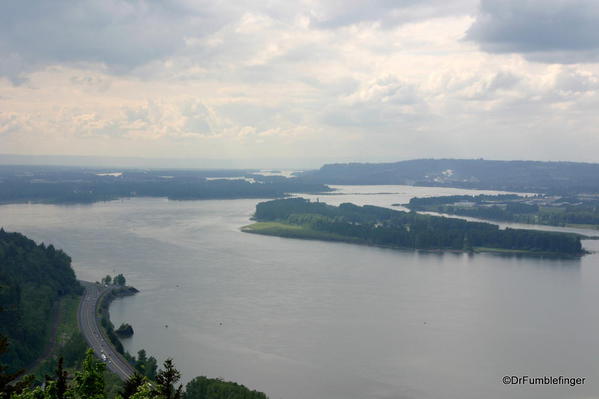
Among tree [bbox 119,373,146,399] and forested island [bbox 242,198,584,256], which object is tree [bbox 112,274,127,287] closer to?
tree [bbox 119,373,146,399]

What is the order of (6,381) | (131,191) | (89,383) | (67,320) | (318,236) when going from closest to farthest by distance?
(6,381) → (89,383) → (67,320) → (318,236) → (131,191)

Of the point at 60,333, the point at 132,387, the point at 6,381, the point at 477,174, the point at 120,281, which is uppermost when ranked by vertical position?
the point at 477,174

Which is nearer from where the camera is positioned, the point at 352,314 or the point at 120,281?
the point at 352,314

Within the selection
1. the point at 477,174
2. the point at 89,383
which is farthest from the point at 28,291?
the point at 477,174

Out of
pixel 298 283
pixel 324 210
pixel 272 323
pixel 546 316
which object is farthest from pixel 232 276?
pixel 324 210

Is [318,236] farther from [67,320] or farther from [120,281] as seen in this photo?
[67,320]

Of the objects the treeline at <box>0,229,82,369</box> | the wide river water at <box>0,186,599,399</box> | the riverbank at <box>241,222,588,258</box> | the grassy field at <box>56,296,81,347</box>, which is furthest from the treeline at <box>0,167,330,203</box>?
the grassy field at <box>56,296,81,347</box>

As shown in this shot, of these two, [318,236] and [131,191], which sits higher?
[131,191]
